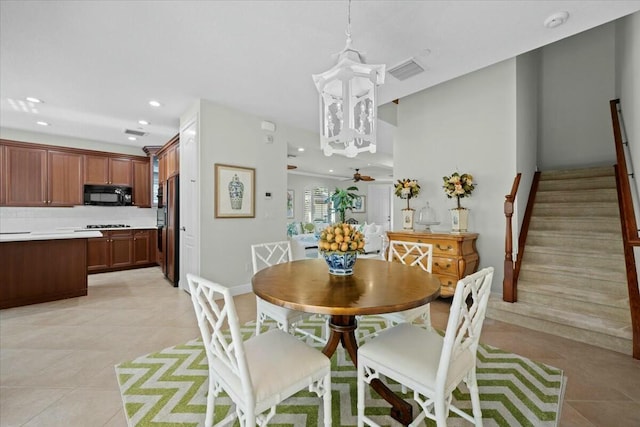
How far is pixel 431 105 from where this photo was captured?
4176mm

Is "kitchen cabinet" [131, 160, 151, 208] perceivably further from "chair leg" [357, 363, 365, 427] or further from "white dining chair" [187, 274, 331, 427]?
"chair leg" [357, 363, 365, 427]

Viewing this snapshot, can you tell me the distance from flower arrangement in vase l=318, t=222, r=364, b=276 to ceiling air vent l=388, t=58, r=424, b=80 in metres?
1.92

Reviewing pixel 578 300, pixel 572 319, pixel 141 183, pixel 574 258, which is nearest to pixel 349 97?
pixel 572 319

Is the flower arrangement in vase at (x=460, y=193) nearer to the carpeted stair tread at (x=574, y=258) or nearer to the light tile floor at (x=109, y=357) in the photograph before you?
the carpeted stair tread at (x=574, y=258)

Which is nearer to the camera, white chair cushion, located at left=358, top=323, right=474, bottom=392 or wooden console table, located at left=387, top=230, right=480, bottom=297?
white chair cushion, located at left=358, top=323, right=474, bottom=392

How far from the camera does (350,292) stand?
1.52 m

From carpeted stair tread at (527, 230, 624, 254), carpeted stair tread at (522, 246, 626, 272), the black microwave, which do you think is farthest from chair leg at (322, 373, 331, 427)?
the black microwave

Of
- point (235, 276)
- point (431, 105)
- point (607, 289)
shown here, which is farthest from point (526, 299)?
point (235, 276)

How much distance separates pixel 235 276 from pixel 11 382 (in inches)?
91.1

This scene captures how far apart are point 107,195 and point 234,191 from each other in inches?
140

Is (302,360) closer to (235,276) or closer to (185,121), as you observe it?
(235,276)

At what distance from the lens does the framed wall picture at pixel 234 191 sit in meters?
3.89

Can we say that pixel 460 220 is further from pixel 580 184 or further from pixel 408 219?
pixel 580 184

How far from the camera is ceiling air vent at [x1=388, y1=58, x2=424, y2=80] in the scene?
2784mm
